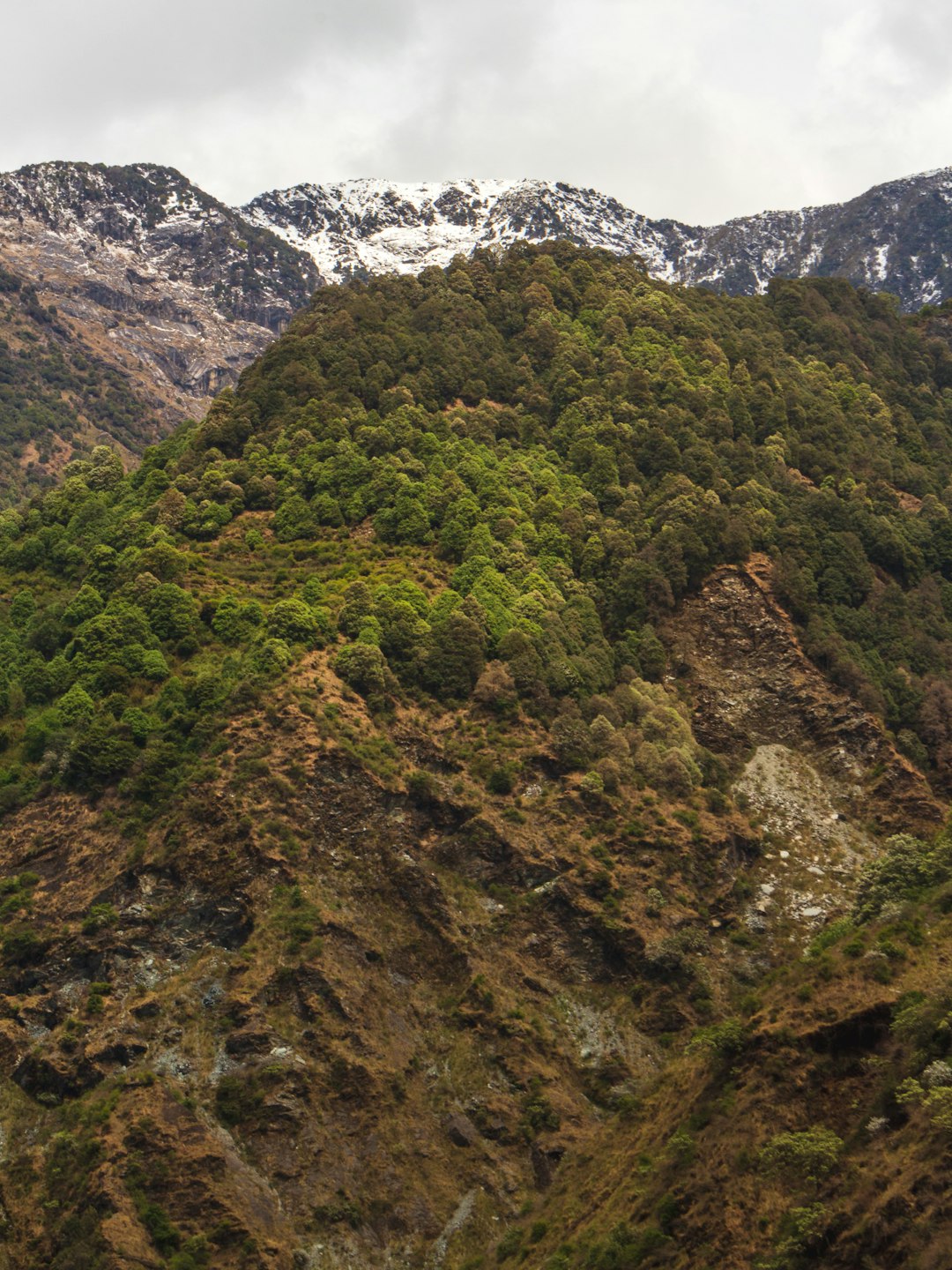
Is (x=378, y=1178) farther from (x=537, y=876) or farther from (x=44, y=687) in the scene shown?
(x=44, y=687)

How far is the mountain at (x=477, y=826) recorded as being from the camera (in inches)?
1891

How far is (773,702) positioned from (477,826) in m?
26.8

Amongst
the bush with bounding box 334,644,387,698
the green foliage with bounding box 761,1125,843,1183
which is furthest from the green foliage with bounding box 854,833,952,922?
the bush with bounding box 334,644,387,698

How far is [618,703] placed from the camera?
80.7m

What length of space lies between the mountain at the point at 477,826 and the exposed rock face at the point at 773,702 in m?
0.31

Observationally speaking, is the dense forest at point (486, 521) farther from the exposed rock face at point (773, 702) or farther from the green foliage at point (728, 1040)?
the green foliage at point (728, 1040)

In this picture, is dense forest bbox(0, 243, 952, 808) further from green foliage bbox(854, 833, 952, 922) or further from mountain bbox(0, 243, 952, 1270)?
green foliage bbox(854, 833, 952, 922)

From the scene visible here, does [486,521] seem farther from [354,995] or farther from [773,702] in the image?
[354,995]

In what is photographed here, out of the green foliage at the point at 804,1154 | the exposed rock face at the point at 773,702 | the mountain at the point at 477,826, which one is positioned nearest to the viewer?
the green foliage at the point at 804,1154

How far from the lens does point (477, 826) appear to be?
6875cm

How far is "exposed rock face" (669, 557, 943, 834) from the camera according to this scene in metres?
80.1

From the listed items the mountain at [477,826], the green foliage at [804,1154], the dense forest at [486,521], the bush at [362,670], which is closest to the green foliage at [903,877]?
the mountain at [477,826]

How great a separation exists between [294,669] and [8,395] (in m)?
142

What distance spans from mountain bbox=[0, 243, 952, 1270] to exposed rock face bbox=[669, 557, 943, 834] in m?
0.31
